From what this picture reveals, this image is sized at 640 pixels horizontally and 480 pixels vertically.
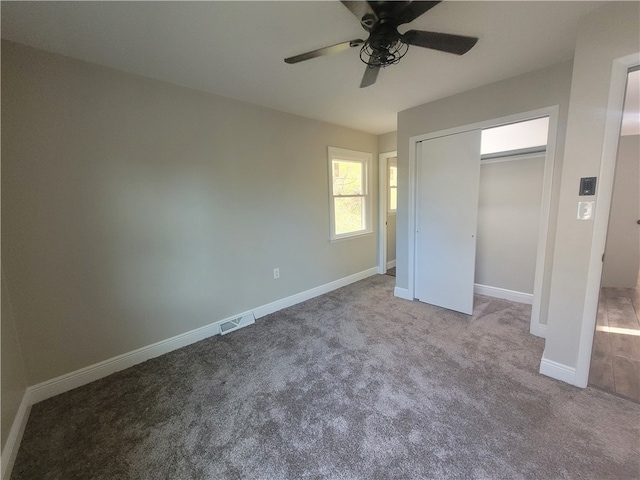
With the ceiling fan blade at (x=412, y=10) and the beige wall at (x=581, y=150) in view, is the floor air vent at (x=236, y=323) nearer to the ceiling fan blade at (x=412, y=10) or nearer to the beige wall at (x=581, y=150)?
the beige wall at (x=581, y=150)

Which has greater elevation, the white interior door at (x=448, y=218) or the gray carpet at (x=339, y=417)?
the white interior door at (x=448, y=218)

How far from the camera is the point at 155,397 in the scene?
70.5 inches

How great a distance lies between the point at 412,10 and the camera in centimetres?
120

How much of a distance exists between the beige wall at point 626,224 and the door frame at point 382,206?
2.87 m

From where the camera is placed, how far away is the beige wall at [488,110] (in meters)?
2.14

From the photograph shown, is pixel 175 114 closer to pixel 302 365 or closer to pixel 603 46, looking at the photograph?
pixel 302 365

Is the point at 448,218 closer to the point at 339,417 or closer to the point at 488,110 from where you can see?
the point at 488,110

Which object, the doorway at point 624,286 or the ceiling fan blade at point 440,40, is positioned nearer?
the ceiling fan blade at point 440,40

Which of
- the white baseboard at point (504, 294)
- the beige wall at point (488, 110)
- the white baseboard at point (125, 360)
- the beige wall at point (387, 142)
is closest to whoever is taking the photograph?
the white baseboard at point (125, 360)

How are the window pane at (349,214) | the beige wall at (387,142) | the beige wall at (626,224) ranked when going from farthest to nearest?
the beige wall at (387,142) < the window pane at (349,214) < the beige wall at (626,224)

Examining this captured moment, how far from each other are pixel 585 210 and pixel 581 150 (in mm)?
393

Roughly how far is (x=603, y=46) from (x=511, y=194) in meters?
1.84

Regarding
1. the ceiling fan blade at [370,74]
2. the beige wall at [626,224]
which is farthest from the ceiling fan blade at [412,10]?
the beige wall at [626,224]

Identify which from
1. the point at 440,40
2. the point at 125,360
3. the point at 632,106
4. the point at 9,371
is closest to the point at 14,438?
the point at 9,371
